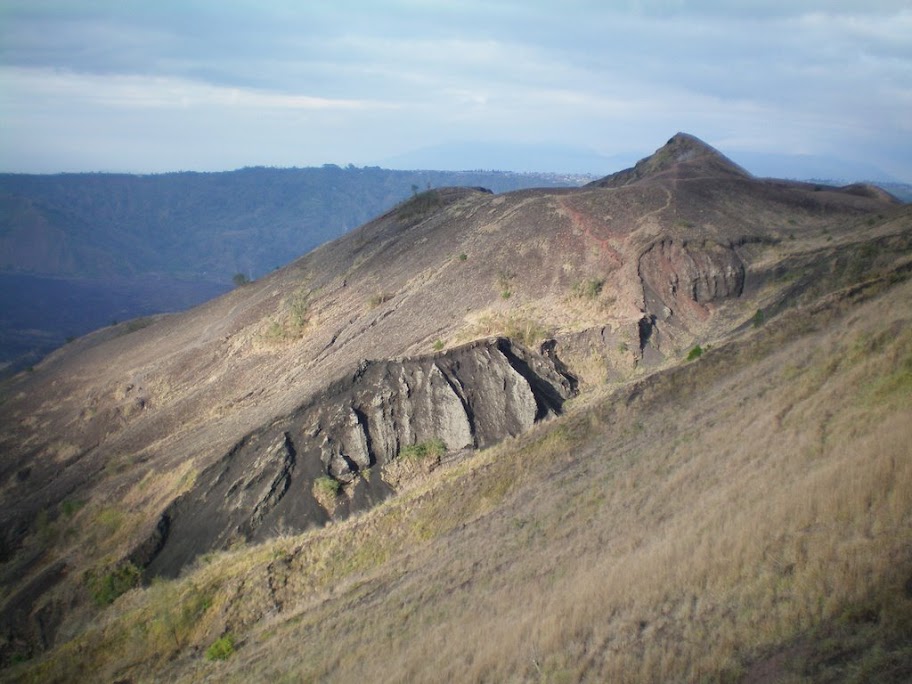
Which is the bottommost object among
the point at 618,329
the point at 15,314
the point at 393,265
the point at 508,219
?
the point at 15,314

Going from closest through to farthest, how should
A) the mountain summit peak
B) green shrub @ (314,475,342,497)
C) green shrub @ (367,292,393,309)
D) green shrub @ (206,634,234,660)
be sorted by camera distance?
green shrub @ (206,634,234,660), green shrub @ (314,475,342,497), green shrub @ (367,292,393,309), the mountain summit peak

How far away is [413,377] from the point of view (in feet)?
67.9

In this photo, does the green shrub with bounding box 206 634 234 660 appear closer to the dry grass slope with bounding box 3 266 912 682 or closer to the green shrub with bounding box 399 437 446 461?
the dry grass slope with bounding box 3 266 912 682

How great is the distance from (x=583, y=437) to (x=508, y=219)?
1631 cm

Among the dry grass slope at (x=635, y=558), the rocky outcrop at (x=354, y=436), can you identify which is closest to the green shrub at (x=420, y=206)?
the rocky outcrop at (x=354, y=436)

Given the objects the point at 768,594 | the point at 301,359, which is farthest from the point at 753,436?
the point at 301,359

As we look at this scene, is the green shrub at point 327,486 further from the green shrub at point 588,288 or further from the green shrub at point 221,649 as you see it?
the green shrub at point 588,288

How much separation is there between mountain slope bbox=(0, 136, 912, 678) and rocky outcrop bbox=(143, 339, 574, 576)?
0.24 ft

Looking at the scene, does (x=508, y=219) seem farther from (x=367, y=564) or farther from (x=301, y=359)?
(x=367, y=564)

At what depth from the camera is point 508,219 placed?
3064cm

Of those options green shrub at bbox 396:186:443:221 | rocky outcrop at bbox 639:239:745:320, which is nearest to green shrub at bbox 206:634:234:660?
rocky outcrop at bbox 639:239:745:320

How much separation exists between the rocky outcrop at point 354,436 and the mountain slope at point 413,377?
7cm

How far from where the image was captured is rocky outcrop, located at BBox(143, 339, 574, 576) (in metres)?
18.0

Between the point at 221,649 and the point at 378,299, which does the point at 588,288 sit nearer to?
the point at 378,299
